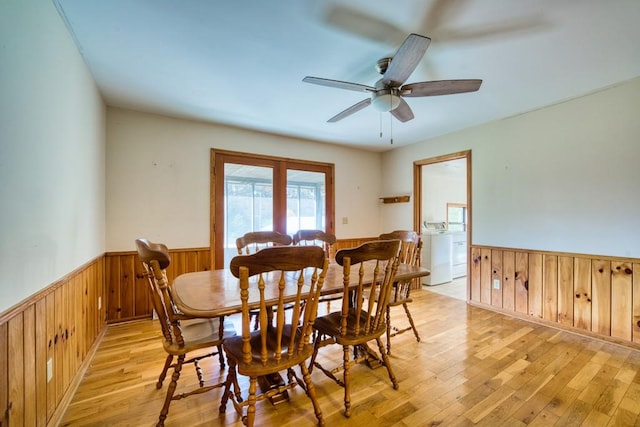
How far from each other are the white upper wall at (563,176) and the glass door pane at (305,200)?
202cm

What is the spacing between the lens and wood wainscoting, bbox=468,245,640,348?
2.42 m

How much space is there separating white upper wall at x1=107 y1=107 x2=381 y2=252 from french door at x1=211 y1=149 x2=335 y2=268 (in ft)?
0.44

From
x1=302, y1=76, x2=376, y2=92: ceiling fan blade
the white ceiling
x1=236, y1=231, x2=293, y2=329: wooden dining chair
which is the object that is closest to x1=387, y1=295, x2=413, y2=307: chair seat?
x1=236, y1=231, x2=293, y2=329: wooden dining chair

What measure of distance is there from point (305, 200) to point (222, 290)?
2691 mm

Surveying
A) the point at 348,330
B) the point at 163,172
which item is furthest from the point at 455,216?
the point at 163,172

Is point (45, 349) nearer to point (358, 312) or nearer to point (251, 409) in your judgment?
point (251, 409)

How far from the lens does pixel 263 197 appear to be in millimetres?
3787

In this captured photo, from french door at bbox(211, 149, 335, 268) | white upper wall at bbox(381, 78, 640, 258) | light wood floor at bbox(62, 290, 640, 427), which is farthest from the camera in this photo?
french door at bbox(211, 149, 335, 268)

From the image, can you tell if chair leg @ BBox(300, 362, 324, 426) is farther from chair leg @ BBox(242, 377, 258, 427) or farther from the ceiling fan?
the ceiling fan

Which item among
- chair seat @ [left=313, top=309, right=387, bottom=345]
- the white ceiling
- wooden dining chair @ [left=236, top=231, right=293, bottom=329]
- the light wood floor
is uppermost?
the white ceiling

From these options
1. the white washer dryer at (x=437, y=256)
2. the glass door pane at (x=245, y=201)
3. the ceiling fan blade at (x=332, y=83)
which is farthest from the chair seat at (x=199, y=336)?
the white washer dryer at (x=437, y=256)

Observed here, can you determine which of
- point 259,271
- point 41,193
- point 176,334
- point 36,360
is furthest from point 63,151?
point 259,271

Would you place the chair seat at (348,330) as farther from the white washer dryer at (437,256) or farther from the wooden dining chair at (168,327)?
the white washer dryer at (437,256)

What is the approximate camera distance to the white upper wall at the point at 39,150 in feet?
3.54
